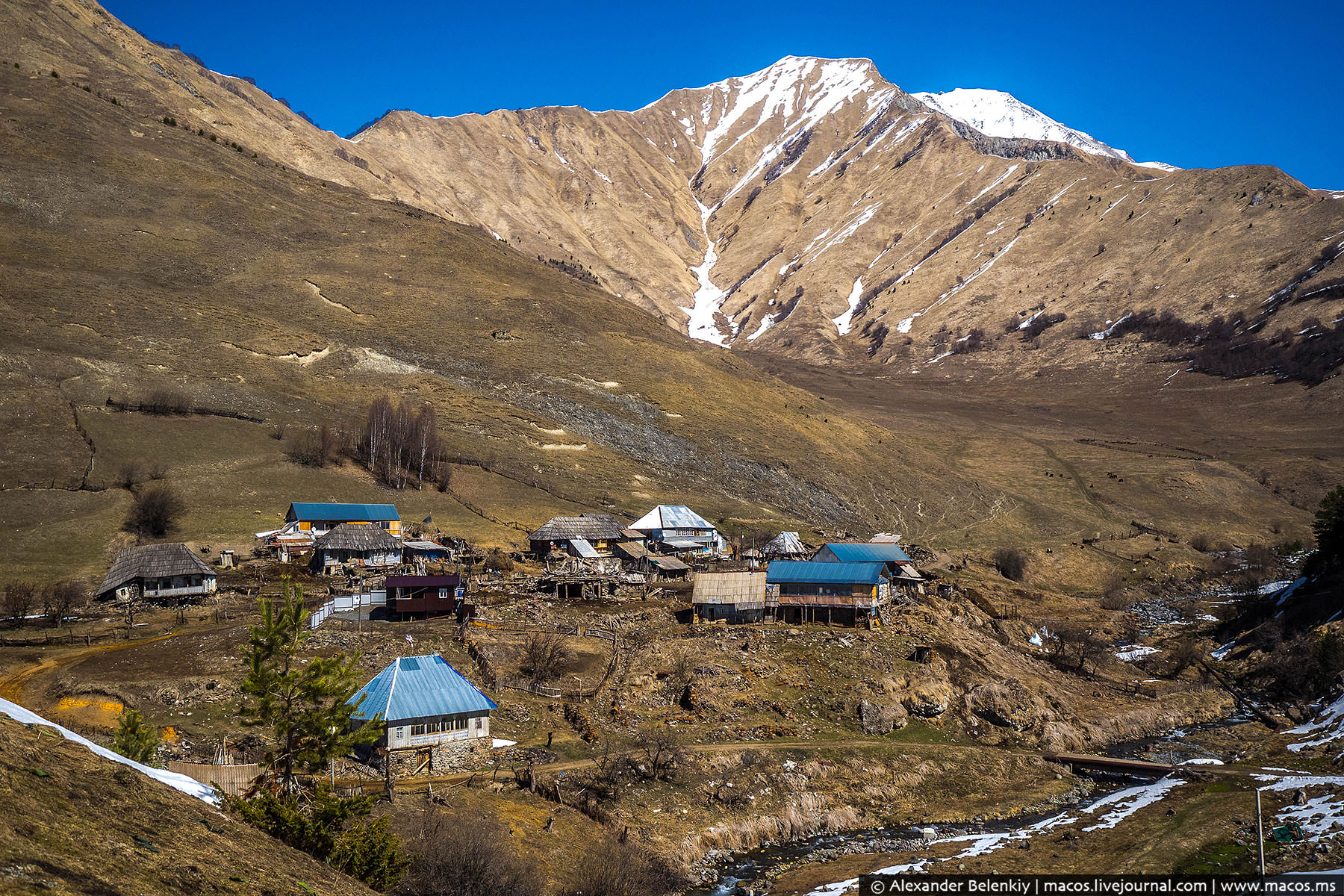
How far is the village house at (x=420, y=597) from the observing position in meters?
49.8

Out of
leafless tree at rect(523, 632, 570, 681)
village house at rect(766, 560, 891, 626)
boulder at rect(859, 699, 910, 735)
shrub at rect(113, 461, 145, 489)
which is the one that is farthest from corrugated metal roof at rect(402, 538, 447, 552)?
boulder at rect(859, 699, 910, 735)

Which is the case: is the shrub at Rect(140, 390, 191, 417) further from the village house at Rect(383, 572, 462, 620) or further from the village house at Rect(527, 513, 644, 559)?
the village house at Rect(383, 572, 462, 620)

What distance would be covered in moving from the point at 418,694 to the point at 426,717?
1218 mm

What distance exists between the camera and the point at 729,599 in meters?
55.5

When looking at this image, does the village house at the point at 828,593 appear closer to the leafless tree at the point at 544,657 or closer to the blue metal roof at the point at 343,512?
the leafless tree at the point at 544,657

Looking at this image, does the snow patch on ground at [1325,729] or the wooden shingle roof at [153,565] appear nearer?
the snow patch on ground at [1325,729]

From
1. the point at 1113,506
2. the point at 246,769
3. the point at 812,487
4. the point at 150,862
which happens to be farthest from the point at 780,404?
Result: the point at 150,862

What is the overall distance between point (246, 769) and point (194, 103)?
20585 centimetres

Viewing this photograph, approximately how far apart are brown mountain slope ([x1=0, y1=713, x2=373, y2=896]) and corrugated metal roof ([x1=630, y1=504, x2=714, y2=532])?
63363 mm

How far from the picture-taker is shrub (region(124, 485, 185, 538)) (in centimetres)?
6612

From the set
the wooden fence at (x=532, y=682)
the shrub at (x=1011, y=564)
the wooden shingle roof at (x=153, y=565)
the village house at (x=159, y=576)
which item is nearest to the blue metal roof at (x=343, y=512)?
the wooden shingle roof at (x=153, y=565)

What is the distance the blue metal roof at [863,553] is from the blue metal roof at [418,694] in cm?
3189

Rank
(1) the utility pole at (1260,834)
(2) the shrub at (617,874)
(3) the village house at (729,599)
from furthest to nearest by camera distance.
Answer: (3) the village house at (729,599) → (2) the shrub at (617,874) → (1) the utility pole at (1260,834)

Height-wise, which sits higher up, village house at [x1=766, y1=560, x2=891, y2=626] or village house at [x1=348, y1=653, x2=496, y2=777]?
village house at [x1=766, y1=560, x2=891, y2=626]
